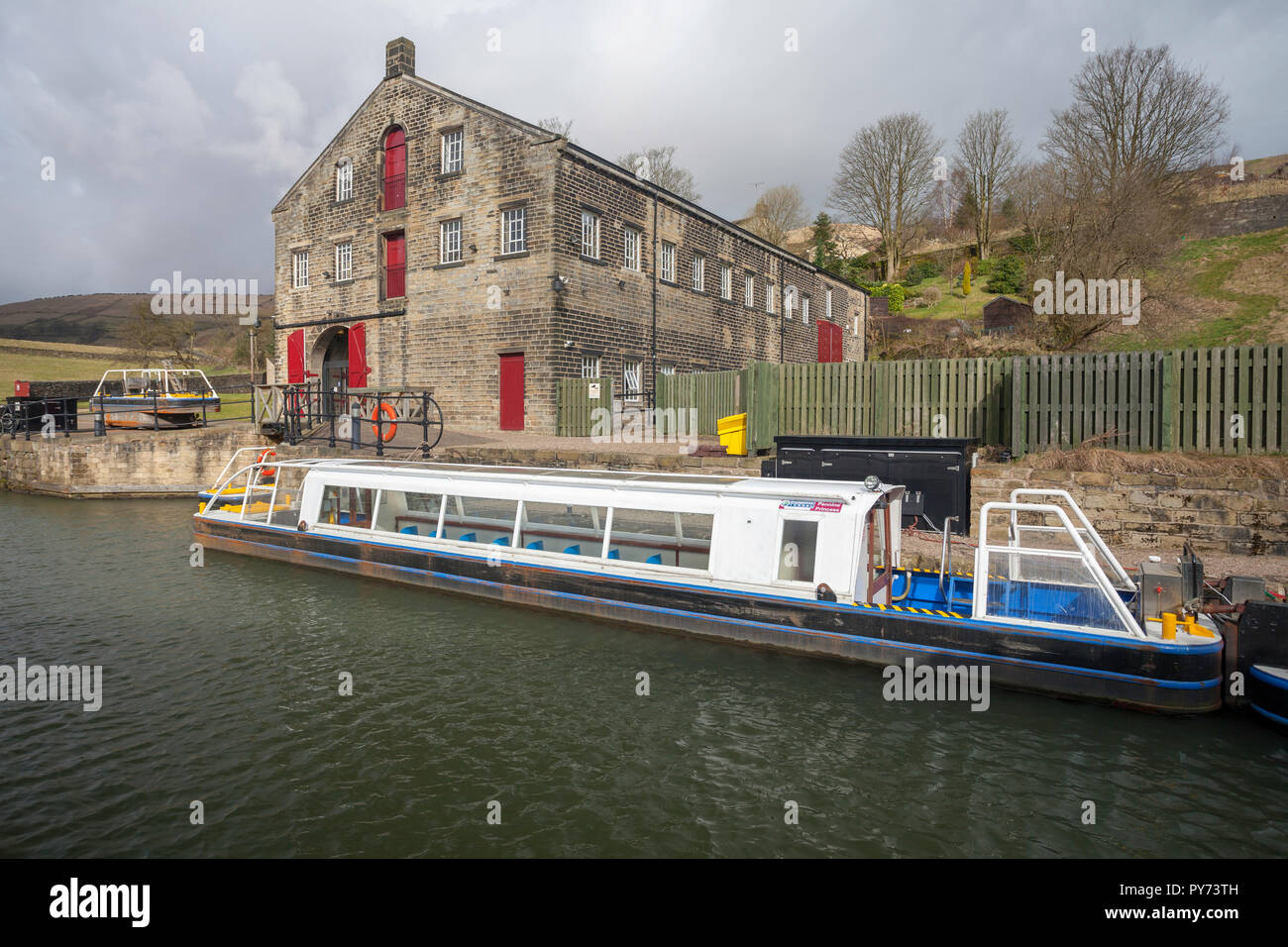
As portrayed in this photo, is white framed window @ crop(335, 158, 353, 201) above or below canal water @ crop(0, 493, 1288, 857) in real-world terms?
above

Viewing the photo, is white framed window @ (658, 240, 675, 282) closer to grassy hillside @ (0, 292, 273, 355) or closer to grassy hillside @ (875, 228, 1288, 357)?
grassy hillside @ (875, 228, 1288, 357)

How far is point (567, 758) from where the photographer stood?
239 inches

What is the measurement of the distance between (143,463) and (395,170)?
1298 centimetres

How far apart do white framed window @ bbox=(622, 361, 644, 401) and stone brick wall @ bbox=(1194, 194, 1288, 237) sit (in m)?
34.7

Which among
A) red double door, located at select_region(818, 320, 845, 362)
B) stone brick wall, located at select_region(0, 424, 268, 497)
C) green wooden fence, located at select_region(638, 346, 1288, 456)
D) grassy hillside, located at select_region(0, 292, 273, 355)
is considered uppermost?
grassy hillside, located at select_region(0, 292, 273, 355)

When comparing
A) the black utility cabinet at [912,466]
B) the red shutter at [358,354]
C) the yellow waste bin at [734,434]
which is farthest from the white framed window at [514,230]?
the black utility cabinet at [912,466]

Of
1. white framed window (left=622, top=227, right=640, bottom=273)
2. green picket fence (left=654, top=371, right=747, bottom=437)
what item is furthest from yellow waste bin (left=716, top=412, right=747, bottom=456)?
white framed window (left=622, top=227, right=640, bottom=273)

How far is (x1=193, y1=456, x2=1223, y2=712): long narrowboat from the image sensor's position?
23.0 ft
